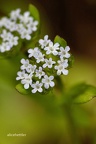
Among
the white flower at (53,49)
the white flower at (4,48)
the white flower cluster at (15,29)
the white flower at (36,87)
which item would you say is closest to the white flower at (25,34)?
the white flower cluster at (15,29)

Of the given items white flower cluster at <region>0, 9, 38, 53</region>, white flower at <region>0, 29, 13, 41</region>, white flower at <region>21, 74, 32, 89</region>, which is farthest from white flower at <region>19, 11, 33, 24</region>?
white flower at <region>21, 74, 32, 89</region>

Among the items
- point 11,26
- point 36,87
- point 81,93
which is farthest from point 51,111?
point 11,26

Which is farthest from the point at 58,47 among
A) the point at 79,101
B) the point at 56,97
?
the point at 56,97

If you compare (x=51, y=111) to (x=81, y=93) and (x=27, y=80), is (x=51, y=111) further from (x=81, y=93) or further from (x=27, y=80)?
(x=27, y=80)

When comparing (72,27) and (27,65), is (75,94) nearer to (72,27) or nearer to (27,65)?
(27,65)

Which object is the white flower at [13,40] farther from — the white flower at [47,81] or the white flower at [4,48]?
the white flower at [47,81]

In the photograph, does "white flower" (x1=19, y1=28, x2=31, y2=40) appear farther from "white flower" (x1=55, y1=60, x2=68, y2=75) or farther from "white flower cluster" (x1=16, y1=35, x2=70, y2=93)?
"white flower" (x1=55, y1=60, x2=68, y2=75)

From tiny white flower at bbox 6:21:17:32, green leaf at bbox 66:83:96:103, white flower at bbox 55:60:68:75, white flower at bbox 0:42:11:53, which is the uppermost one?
tiny white flower at bbox 6:21:17:32

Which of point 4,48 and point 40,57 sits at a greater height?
point 4,48
